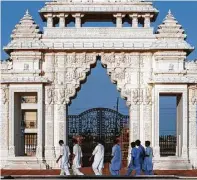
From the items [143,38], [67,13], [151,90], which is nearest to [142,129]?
[151,90]

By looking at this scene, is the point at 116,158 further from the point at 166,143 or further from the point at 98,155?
the point at 166,143

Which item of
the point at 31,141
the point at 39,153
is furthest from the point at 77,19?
the point at 31,141

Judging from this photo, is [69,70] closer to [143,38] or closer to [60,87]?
[60,87]

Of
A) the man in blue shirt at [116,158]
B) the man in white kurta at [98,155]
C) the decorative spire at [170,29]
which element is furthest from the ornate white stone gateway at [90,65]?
the man in blue shirt at [116,158]

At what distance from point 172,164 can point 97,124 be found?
657cm

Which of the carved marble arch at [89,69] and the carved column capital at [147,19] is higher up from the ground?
the carved column capital at [147,19]

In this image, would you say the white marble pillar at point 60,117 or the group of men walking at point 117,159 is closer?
the group of men walking at point 117,159

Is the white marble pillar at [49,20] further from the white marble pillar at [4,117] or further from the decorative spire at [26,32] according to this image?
the white marble pillar at [4,117]

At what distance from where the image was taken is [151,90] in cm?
2877

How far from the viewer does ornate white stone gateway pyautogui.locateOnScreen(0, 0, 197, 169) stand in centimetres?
2848

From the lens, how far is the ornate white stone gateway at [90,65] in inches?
1121

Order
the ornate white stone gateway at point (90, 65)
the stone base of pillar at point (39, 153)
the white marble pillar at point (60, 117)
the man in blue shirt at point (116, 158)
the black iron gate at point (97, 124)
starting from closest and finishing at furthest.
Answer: the man in blue shirt at point (116, 158) → the stone base of pillar at point (39, 153) → the ornate white stone gateway at point (90, 65) → the white marble pillar at point (60, 117) → the black iron gate at point (97, 124)

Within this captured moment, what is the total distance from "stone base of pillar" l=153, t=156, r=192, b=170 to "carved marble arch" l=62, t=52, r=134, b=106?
2.68 m

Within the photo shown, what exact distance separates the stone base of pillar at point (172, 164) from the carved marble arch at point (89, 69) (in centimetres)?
268
